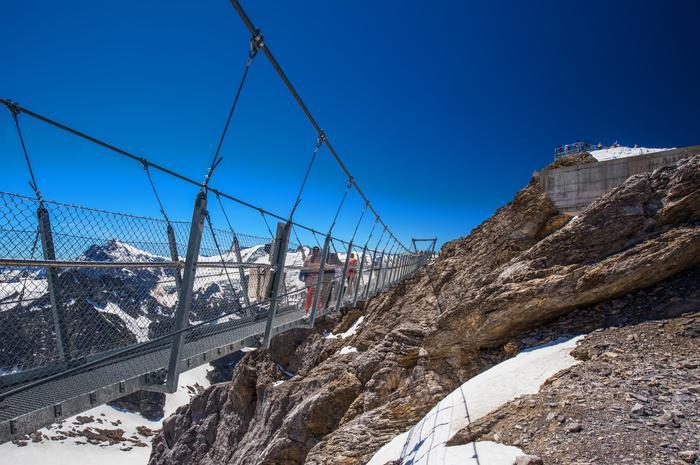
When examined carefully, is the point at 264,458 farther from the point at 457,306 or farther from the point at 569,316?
the point at 569,316

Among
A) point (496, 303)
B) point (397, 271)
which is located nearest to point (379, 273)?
point (496, 303)

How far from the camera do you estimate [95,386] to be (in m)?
2.71

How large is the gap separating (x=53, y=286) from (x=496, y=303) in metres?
6.62

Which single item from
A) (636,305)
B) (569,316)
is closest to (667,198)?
(636,305)

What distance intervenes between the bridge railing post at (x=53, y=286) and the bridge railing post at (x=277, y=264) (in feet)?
7.29

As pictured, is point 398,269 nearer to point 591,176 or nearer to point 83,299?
point 591,176

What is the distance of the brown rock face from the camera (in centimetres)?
569

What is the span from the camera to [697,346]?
4.04 metres

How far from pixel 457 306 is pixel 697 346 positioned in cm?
394

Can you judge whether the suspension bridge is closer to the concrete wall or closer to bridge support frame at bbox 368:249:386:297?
bridge support frame at bbox 368:249:386:297

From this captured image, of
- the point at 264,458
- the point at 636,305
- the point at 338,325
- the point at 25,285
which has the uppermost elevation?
the point at 25,285

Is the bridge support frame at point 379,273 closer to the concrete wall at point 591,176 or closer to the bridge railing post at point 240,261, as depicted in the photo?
the concrete wall at point 591,176

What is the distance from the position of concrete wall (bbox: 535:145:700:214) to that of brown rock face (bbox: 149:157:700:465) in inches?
17.6

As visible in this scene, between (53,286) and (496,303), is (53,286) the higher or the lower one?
the higher one
